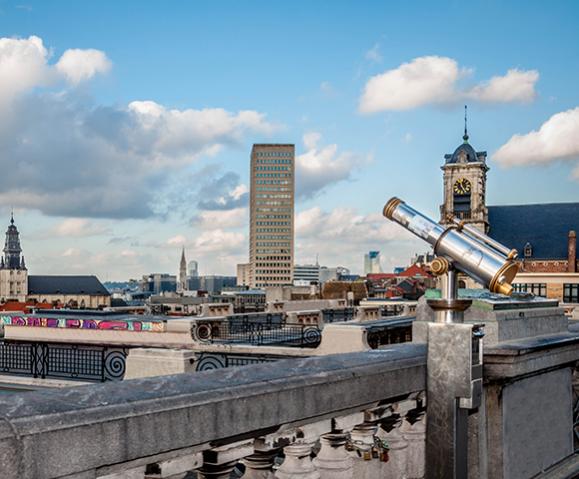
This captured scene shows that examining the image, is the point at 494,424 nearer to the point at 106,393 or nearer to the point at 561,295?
the point at 106,393

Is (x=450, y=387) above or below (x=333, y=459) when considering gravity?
above

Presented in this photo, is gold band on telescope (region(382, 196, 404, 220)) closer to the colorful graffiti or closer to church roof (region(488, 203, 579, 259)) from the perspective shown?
the colorful graffiti

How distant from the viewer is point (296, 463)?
14.2 ft

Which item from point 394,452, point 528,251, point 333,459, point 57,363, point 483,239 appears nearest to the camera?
point 333,459

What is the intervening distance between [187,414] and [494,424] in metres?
3.99

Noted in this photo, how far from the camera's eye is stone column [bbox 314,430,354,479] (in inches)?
186

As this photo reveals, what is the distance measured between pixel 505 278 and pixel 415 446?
5.45 ft

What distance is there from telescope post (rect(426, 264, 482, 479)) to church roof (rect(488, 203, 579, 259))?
85.3 m

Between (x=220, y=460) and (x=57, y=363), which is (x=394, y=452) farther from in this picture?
(x=57, y=363)

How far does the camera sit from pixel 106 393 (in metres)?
3.25

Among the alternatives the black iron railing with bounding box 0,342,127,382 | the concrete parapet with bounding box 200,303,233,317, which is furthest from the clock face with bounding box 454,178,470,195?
the black iron railing with bounding box 0,342,127,382

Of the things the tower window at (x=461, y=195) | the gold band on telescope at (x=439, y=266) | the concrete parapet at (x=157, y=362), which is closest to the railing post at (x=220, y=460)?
the gold band on telescope at (x=439, y=266)

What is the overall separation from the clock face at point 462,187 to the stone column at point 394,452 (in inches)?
3573

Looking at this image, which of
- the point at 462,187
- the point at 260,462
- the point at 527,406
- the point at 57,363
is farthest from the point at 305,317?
the point at 462,187
